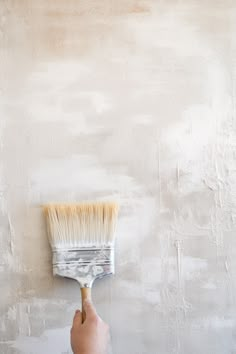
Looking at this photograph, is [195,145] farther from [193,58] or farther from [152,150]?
[193,58]

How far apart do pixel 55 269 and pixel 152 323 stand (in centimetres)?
27

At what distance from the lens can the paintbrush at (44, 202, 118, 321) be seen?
1296 millimetres

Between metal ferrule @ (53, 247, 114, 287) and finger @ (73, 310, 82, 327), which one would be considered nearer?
finger @ (73, 310, 82, 327)

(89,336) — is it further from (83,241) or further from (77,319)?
(83,241)

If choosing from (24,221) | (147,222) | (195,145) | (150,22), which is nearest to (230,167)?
(195,145)

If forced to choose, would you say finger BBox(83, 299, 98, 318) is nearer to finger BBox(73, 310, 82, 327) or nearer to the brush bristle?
finger BBox(73, 310, 82, 327)

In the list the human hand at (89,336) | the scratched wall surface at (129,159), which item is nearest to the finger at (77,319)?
the human hand at (89,336)

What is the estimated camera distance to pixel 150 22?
141cm

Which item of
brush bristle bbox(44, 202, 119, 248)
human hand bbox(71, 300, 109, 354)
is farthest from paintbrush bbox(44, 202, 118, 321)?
human hand bbox(71, 300, 109, 354)

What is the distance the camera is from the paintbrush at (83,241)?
1.30 meters

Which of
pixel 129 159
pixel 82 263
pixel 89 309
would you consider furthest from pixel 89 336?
pixel 129 159

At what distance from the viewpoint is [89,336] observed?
1.12m

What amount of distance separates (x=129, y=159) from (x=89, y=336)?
461 millimetres

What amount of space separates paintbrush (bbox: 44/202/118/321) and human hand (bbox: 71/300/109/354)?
0.12 metres
